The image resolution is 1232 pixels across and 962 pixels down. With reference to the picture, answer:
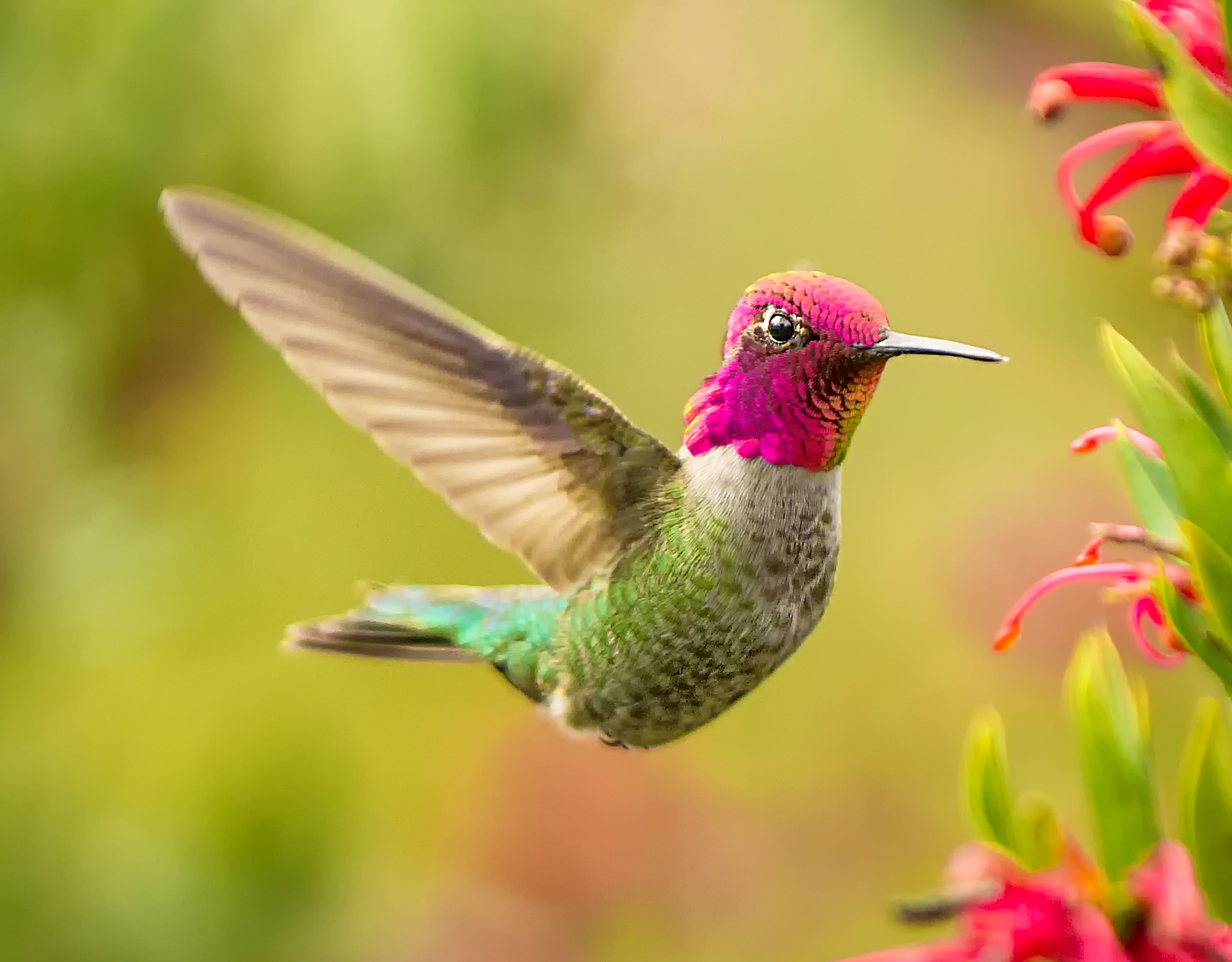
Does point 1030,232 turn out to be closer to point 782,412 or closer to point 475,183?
point 475,183

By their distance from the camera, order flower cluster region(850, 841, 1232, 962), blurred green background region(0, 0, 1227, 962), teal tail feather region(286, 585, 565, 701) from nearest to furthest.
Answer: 1. flower cluster region(850, 841, 1232, 962)
2. teal tail feather region(286, 585, 565, 701)
3. blurred green background region(0, 0, 1227, 962)

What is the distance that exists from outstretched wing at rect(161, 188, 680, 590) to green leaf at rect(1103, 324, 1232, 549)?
383 mm

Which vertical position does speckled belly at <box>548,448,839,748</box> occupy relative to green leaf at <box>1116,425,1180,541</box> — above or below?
below

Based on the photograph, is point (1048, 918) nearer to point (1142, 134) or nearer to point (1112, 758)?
point (1112, 758)

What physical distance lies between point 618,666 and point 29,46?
1123 mm

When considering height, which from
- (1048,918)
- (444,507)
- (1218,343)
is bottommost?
(444,507)

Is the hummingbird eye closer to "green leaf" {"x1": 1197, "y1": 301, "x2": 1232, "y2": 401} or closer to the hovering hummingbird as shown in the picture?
the hovering hummingbird

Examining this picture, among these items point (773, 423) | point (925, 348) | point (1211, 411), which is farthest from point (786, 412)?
point (1211, 411)

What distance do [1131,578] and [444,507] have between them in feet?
6.79

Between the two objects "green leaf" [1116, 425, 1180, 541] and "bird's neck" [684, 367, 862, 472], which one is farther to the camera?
"bird's neck" [684, 367, 862, 472]

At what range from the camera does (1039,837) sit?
1.69 ft

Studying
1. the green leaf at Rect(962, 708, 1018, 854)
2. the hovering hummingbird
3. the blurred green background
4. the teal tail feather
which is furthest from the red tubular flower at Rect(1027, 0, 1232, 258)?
the blurred green background

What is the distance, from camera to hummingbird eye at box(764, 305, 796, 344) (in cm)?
68

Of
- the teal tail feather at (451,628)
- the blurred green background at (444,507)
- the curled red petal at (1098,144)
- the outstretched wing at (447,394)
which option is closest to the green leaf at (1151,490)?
the curled red petal at (1098,144)
